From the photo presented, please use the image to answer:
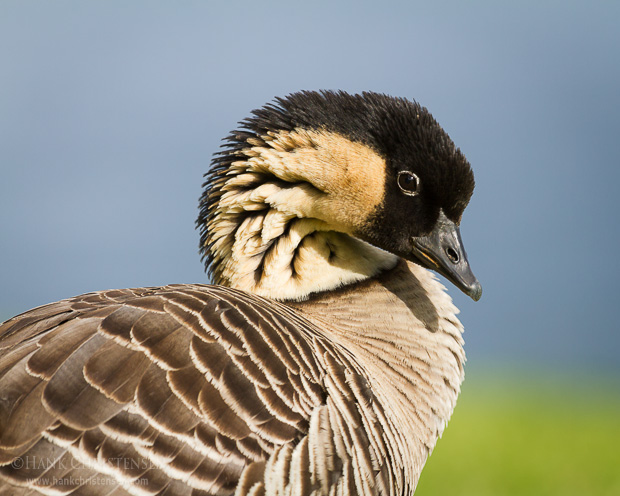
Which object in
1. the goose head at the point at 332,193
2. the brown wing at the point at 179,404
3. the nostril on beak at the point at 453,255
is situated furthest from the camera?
the nostril on beak at the point at 453,255

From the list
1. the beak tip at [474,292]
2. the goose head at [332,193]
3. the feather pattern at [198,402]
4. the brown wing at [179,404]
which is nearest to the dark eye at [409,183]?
the goose head at [332,193]

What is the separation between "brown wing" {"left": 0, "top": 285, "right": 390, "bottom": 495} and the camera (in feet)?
7.74

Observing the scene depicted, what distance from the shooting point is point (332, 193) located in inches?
140

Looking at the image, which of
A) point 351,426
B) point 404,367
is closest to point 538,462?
point 404,367

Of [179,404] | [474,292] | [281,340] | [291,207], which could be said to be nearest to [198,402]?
[179,404]

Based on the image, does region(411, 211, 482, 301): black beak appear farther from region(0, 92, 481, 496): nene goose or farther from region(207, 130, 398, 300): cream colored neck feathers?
region(207, 130, 398, 300): cream colored neck feathers

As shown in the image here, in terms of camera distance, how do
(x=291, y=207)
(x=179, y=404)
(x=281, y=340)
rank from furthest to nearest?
(x=291, y=207), (x=281, y=340), (x=179, y=404)

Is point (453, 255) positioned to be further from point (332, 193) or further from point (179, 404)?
point (179, 404)

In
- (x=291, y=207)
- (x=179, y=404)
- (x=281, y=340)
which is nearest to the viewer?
(x=179, y=404)

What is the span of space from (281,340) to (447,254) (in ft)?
3.93

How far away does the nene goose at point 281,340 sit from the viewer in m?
2.41

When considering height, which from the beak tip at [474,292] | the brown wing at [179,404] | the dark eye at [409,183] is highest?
the dark eye at [409,183]

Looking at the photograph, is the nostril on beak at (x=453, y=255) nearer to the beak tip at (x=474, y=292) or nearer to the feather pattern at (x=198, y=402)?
the beak tip at (x=474, y=292)

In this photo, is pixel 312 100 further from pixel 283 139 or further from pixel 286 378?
pixel 286 378
